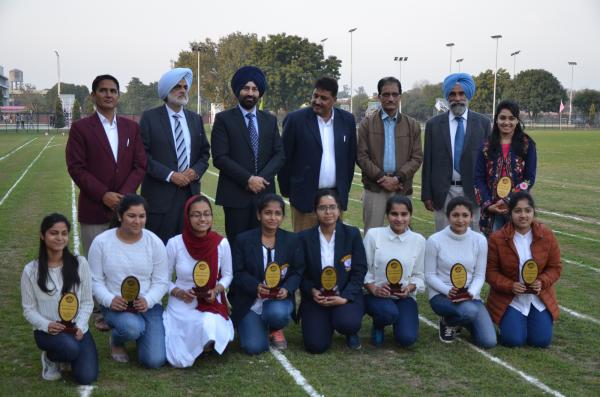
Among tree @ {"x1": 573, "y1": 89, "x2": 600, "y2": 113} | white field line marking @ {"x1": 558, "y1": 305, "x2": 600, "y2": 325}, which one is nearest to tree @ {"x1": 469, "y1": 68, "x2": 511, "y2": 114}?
tree @ {"x1": 573, "y1": 89, "x2": 600, "y2": 113}

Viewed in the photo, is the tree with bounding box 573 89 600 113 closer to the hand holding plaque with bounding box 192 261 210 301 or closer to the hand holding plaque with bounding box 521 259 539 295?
the hand holding plaque with bounding box 521 259 539 295

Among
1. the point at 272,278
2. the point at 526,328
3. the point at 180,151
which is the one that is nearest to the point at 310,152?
the point at 180,151

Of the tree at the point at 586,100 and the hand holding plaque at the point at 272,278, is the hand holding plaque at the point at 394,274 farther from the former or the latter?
the tree at the point at 586,100

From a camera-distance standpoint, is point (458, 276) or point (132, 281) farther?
point (458, 276)

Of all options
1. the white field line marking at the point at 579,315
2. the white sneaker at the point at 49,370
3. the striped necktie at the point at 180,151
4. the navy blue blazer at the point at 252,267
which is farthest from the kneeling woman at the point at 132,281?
the white field line marking at the point at 579,315

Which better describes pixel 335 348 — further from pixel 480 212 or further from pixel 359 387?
pixel 480 212

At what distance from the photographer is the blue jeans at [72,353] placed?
480 cm

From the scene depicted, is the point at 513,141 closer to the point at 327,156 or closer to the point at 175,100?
the point at 327,156

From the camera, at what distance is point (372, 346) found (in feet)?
19.1

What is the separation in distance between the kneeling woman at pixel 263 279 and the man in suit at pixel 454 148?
1703 millimetres

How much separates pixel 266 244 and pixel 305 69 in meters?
63.0

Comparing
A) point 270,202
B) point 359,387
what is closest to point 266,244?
point 270,202

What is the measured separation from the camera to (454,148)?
22.3 ft

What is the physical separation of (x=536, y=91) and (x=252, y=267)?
91061 millimetres
